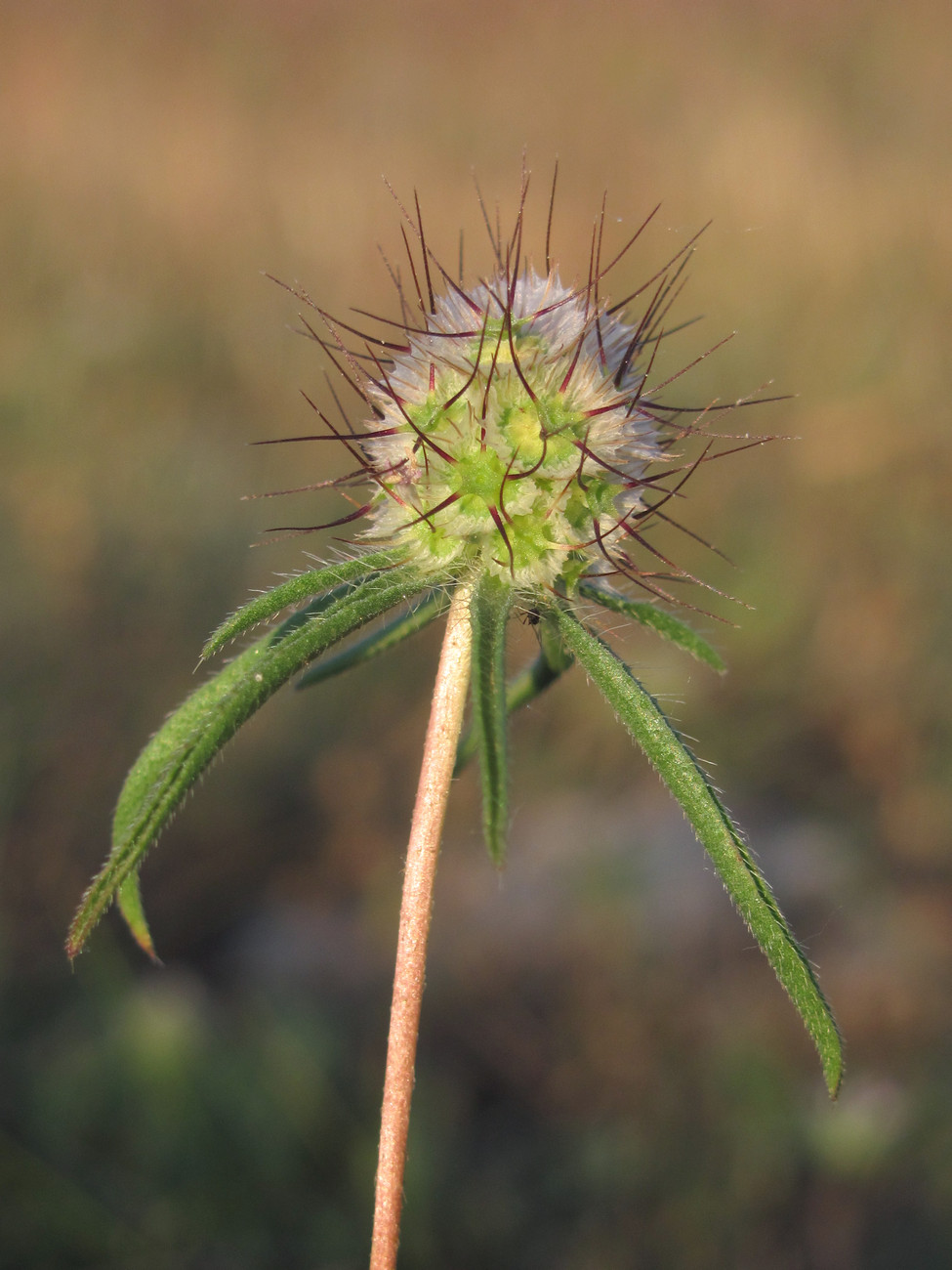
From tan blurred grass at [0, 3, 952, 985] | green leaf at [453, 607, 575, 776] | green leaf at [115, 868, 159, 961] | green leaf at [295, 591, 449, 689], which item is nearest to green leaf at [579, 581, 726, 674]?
green leaf at [453, 607, 575, 776]

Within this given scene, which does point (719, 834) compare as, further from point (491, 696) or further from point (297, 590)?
point (297, 590)

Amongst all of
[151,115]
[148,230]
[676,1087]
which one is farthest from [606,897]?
[151,115]

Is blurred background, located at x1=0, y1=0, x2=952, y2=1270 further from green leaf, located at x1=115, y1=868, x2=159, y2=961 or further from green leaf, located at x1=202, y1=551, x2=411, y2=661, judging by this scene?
green leaf, located at x1=115, y1=868, x2=159, y2=961

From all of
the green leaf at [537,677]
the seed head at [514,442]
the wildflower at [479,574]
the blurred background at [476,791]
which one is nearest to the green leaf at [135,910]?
the wildflower at [479,574]

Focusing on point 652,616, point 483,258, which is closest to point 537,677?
point 652,616

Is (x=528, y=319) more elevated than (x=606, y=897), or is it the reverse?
(x=528, y=319)

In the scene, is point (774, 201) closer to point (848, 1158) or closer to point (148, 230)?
point (148, 230)
